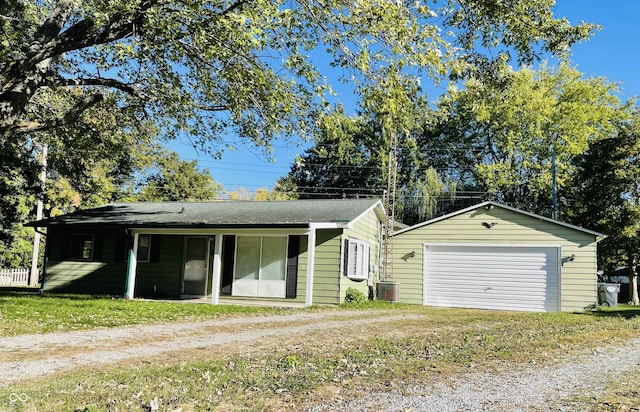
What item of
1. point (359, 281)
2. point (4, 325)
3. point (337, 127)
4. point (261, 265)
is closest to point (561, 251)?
point (359, 281)

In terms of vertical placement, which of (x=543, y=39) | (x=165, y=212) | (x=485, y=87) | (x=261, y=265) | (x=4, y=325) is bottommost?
(x=4, y=325)

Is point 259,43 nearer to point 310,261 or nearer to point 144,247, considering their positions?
point 310,261

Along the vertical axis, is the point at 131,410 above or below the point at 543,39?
below

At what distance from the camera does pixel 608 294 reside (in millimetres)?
15945

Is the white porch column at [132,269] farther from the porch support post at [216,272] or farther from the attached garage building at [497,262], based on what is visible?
the attached garage building at [497,262]

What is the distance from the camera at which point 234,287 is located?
581 inches

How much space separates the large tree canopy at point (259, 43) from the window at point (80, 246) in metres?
7.60

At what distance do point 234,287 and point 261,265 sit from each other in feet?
3.54

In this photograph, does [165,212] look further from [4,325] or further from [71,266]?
[4,325]

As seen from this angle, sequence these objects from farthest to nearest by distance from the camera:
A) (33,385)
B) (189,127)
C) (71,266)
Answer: (71,266) < (189,127) < (33,385)

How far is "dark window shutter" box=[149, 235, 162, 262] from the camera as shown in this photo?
15672 millimetres

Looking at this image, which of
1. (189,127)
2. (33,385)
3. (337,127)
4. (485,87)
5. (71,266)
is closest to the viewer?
(33,385)

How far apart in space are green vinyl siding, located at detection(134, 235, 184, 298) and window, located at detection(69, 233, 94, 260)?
2.24m

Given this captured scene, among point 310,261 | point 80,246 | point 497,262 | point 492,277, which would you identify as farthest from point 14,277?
point 497,262
